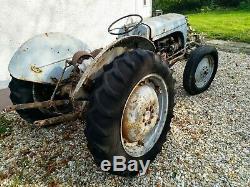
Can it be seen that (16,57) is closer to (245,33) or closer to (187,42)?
(187,42)

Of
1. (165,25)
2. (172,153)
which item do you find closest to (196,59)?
(165,25)

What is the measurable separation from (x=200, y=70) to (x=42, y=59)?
2.63 m

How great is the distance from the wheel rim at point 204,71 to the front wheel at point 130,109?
1831 millimetres

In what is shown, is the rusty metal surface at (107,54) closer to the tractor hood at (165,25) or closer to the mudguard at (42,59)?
the mudguard at (42,59)

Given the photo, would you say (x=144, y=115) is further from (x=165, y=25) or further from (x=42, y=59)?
(x=165, y=25)

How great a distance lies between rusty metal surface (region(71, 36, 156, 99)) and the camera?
3.03 metres

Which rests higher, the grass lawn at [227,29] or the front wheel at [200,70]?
the front wheel at [200,70]

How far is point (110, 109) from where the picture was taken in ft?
8.81

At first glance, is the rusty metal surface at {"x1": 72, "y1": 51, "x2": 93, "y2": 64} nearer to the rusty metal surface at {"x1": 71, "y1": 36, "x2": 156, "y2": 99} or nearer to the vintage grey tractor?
the vintage grey tractor

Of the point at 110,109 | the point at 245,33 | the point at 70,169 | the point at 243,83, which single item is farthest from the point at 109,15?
the point at 110,109

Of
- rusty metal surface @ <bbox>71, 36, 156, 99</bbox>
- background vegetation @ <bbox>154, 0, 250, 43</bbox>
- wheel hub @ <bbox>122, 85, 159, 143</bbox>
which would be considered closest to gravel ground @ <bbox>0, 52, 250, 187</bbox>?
wheel hub @ <bbox>122, 85, 159, 143</bbox>

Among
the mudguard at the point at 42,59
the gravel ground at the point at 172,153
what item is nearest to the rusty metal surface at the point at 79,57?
the mudguard at the point at 42,59

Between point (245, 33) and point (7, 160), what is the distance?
8.40m

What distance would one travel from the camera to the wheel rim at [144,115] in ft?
10.2
